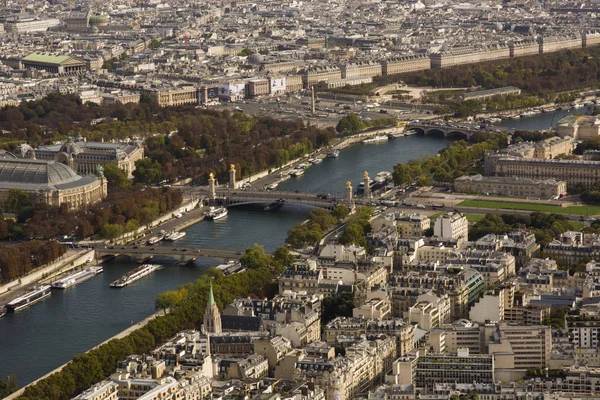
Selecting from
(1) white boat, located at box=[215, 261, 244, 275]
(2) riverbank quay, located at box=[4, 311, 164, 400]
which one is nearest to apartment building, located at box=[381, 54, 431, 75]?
(1) white boat, located at box=[215, 261, 244, 275]

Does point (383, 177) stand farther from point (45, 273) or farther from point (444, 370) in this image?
point (444, 370)

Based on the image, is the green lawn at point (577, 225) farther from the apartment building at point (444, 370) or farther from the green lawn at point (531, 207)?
the apartment building at point (444, 370)

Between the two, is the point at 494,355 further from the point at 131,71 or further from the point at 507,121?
the point at 131,71

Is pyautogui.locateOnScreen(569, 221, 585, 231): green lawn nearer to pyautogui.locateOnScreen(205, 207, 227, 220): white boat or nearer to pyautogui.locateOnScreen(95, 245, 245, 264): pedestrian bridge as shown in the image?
pyautogui.locateOnScreen(95, 245, 245, 264): pedestrian bridge

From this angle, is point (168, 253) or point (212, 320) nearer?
point (212, 320)

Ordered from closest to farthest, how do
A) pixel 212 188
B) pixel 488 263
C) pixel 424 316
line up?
pixel 424 316, pixel 488 263, pixel 212 188

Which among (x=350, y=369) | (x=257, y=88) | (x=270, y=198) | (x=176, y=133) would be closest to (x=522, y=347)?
(x=350, y=369)

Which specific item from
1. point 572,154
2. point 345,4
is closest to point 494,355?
point 572,154
